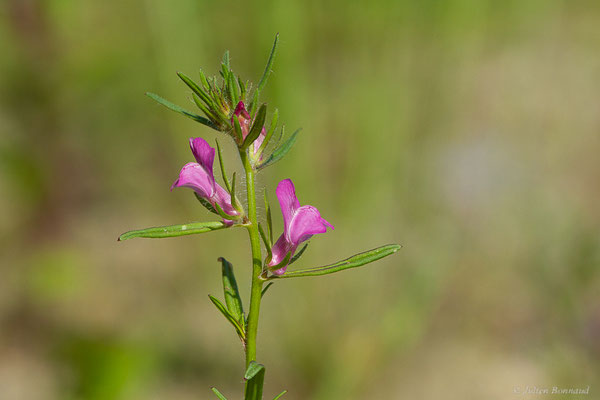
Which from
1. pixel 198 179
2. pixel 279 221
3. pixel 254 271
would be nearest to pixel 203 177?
pixel 198 179

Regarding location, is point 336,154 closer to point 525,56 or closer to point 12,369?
point 525,56

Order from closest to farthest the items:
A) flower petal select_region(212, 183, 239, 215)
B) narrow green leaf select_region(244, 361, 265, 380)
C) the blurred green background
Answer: narrow green leaf select_region(244, 361, 265, 380) → flower petal select_region(212, 183, 239, 215) → the blurred green background

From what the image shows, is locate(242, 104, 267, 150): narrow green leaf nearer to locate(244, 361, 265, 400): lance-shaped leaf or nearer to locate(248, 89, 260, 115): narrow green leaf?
locate(248, 89, 260, 115): narrow green leaf

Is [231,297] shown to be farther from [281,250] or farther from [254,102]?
[254,102]

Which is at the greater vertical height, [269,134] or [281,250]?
[269,134]

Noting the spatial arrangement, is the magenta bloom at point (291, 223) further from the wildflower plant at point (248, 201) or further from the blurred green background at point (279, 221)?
the blurred green background at point (279, 221)

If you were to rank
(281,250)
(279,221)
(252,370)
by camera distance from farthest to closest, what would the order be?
1. (279,221)
2. (281,250)
3. (252,370)

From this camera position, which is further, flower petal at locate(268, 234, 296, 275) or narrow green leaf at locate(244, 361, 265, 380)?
flower petal at locate(268, 234, 296, 275)

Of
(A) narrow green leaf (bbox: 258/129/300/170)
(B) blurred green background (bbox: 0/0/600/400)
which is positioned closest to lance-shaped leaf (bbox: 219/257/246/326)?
(A) narrow green leaf (bbox: 258/129/300/170)

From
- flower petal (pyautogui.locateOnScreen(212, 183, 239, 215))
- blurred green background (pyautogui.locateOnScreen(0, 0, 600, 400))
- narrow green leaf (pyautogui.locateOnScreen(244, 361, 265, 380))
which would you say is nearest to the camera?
narrow green leaf (pyautogui.locateOnScreen(244, 361, 265, 380))
